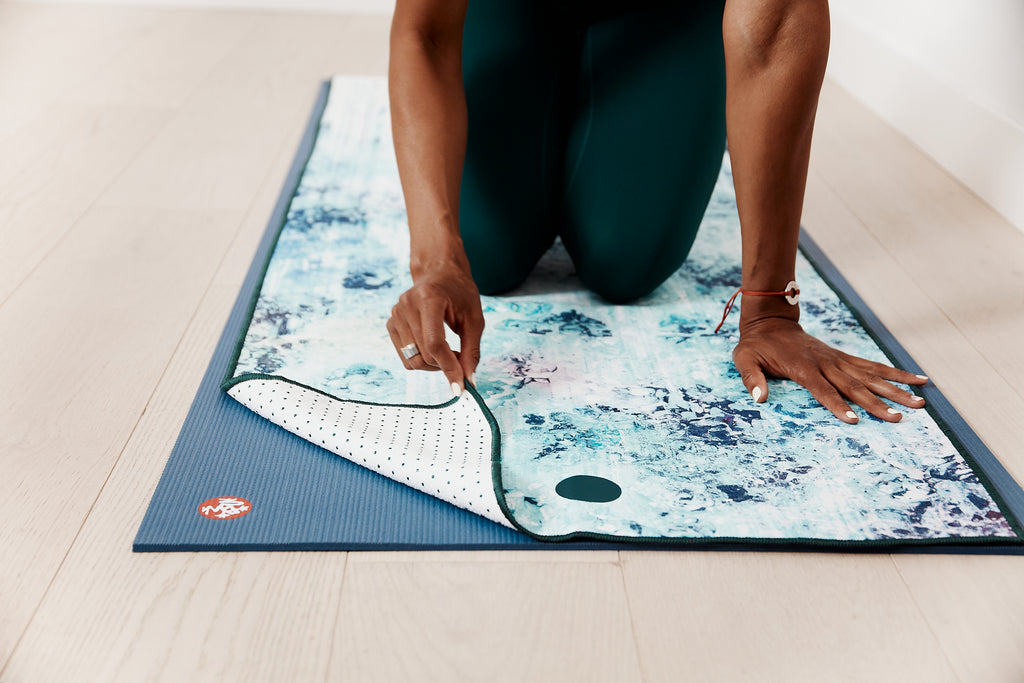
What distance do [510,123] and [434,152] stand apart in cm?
25

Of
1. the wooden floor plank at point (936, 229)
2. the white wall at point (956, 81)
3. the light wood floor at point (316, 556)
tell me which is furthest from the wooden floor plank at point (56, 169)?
the white wall at point (956, 81)

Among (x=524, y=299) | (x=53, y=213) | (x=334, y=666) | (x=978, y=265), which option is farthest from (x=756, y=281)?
(x=53, y=213)

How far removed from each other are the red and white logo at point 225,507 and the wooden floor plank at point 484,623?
0.48ft

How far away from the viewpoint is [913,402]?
1.12m

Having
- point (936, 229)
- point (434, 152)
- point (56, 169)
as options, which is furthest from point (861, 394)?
point (56, 169)

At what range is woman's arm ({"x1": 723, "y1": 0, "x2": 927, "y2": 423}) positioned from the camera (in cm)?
109

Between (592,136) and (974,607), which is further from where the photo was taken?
(592,136)

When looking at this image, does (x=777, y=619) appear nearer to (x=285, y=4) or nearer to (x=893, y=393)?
(x=893, y=393)

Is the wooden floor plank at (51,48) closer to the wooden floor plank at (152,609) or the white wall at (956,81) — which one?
the wooden floor plank at (152,609)

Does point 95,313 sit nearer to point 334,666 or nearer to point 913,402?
point 334,666

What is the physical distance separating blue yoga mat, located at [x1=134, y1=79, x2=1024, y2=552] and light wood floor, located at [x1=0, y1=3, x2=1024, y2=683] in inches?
0.7

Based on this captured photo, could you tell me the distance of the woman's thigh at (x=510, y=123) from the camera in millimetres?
1380

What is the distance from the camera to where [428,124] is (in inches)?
46.4

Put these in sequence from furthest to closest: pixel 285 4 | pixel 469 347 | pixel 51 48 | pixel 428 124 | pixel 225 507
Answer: pixel 285 4
pixel 51 48
pixel 428 124
pixel 469 347
pixel 225 507
